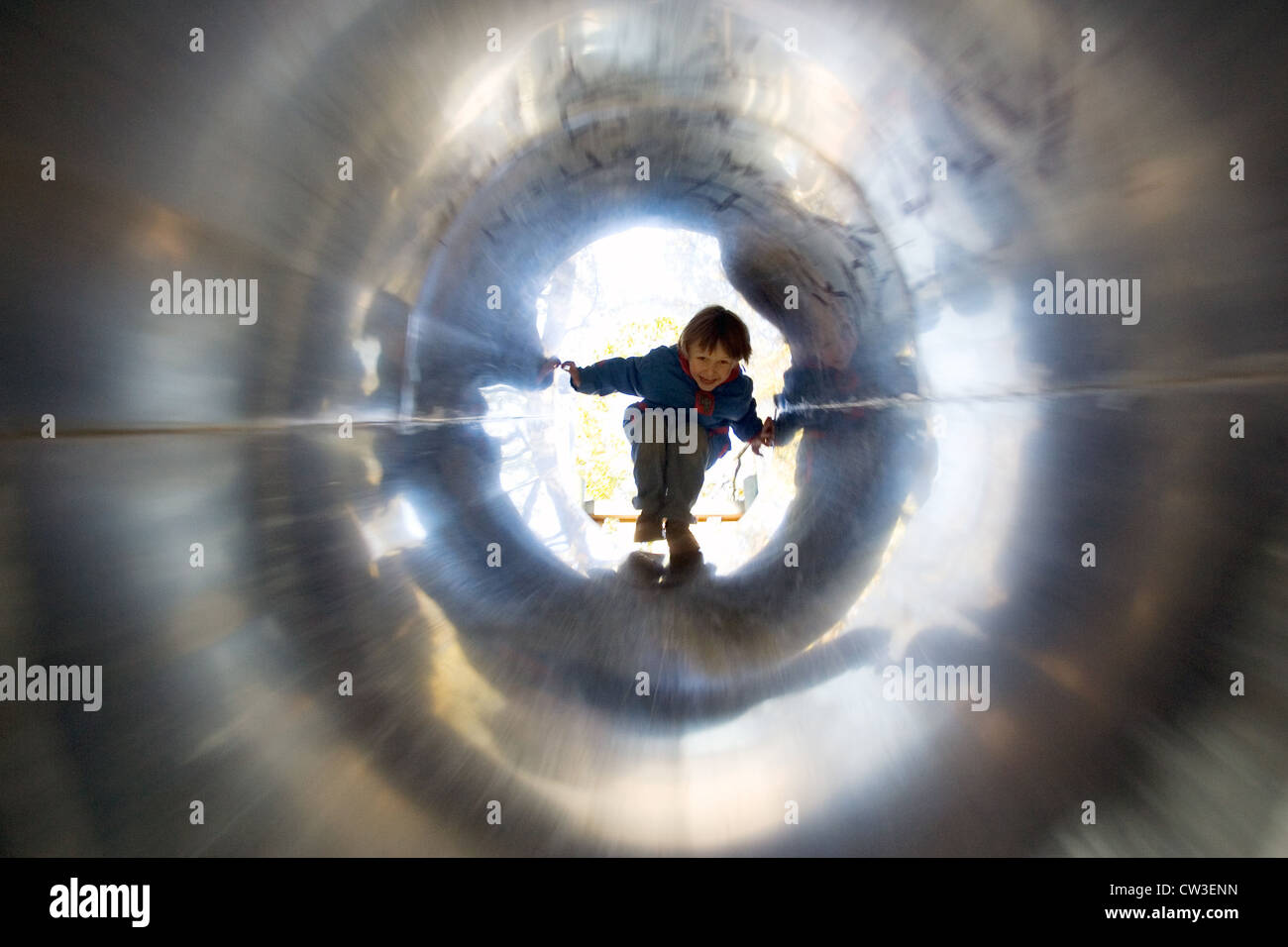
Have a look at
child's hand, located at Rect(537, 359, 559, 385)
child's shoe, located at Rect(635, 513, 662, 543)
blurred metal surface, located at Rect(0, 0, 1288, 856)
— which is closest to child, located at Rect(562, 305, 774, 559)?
child's shoe, located at Rect(635, 513, 662, 543)

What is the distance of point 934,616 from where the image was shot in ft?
3.72

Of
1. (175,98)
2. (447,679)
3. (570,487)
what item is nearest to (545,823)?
(447,679)

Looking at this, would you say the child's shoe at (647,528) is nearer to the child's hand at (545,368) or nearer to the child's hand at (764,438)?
the child's hand at (764,438)

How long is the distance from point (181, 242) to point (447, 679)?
24.3 inches

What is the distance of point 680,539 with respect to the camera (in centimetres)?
200

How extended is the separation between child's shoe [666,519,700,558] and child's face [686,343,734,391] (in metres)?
0.35

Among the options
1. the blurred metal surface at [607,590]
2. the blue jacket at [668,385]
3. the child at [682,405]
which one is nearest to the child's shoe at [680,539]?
the child at [682,405]

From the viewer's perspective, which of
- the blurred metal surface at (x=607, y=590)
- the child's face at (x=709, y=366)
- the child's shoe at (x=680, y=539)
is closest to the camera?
the blurred metal surface at (x=607, y=590)

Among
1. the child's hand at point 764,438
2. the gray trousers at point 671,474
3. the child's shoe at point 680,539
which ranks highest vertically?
the child's hand at point 764,438

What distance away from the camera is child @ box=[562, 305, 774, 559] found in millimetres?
2029

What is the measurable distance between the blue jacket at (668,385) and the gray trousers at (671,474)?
10 centimetres

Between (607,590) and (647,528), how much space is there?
587mm

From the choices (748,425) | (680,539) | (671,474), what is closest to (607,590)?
(680,539)

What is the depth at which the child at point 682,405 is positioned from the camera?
79.9 inches
